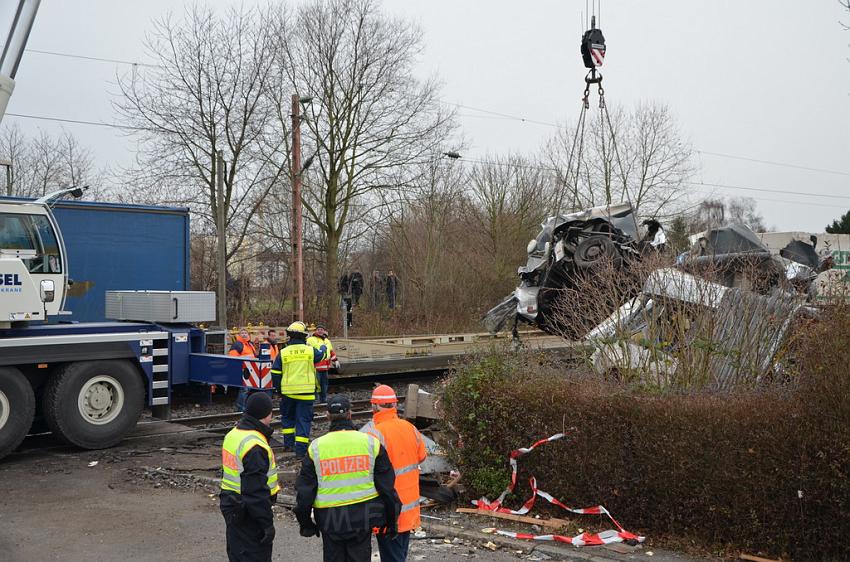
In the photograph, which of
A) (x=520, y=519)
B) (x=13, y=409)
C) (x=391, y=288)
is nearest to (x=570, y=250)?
(x=520, y=519)

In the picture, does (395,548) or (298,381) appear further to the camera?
(298,381)

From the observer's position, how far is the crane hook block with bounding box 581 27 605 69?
399 inches

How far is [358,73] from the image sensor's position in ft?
90.6

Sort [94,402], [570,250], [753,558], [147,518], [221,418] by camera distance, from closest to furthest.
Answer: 1. [753,558]
2. [147,518]
3. [94,402]
4. [570,250]
5. [221,418]

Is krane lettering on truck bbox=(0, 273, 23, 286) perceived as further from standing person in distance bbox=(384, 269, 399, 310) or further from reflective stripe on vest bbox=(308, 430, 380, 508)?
standing person in distance bbox=(384, 269, 399, 310)

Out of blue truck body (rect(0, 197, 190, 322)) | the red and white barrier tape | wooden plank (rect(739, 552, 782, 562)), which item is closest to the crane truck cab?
blue truck body (rect(0, 197, 190, 322))

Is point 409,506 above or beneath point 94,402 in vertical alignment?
beneath

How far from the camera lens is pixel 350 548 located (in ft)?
15.8

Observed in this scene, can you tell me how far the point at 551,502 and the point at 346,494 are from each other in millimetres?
3126

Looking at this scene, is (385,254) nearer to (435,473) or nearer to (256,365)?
(256,365)

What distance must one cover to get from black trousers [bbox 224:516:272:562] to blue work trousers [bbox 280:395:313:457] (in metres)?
5.21

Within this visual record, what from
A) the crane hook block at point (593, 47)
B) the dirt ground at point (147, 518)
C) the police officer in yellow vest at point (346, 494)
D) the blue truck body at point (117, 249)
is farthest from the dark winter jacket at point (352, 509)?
the blue truck body at point (117, 249)

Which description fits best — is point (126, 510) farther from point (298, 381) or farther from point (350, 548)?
point (350, 548)

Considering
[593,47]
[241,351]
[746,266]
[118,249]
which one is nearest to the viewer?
[746,266]
